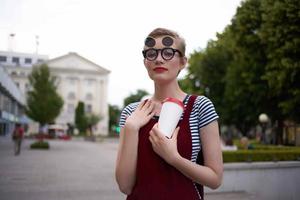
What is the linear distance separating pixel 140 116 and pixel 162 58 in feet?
1.22

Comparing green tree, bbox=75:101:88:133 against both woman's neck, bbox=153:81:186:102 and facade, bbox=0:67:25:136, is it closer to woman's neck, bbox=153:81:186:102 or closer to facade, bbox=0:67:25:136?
facade, bbox=0:67:25:136

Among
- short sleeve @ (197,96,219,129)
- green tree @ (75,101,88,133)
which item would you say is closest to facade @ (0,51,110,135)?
green tree @ (75,101,88,133)

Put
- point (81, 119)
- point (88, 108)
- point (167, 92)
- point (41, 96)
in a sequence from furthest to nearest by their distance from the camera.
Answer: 1. point (88, 108)
2. point (81, 119)
3. point (41, 96)
4. point (167, 92)

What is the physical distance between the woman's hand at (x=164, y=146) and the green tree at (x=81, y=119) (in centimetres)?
7279

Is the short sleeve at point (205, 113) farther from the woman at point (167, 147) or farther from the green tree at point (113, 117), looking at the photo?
the green tree at point (113, 117)

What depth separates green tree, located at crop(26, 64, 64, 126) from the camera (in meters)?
29.2

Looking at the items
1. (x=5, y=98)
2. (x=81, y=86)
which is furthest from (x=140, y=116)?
(x=81, y=86)

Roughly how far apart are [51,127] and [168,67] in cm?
6288

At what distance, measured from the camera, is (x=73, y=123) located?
8162 centimetres

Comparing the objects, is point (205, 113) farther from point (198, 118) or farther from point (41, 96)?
point (41, 96)

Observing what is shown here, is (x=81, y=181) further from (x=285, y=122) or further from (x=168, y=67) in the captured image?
(x=285, y=122)

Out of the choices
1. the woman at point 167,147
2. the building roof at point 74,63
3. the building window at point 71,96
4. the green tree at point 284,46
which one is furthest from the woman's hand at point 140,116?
the building window at point 71,96

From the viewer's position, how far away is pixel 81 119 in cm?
7625

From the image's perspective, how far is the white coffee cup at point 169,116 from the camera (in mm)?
2021
